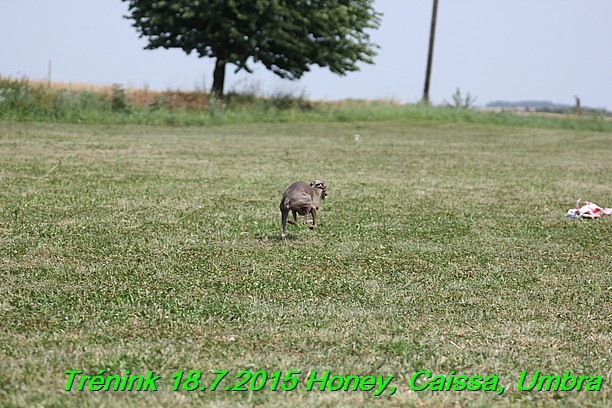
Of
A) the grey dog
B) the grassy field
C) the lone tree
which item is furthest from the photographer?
A: the lone tree

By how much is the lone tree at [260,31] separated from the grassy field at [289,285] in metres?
18.4

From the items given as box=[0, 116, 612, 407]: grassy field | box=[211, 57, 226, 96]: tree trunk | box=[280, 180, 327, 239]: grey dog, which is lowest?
box=[0, 116, 612, 407]: grassy field

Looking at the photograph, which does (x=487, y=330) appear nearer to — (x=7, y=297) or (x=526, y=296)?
(x=526, y=296)

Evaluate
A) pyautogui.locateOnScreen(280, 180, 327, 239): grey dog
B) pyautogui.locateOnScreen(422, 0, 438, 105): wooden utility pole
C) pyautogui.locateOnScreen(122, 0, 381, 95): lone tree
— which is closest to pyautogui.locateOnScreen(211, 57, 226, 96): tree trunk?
pyautogui.locateOnScreen(122, 0, 381, 95): lone tree

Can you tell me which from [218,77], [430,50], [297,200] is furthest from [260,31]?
[297,200]

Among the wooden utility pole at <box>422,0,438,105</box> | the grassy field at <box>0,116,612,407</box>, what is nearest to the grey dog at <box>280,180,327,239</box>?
the grassy field at <box>0,116,612,407</box>

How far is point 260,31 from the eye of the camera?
29.6 metres

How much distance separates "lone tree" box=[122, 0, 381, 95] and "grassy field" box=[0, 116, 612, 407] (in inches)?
723

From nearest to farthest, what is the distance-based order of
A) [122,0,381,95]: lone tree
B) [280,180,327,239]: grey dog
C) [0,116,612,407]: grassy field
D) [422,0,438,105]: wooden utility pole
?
[0,116,612,407]: grassy field, [280,180,327,239]: grey dog, [122,0,381,95]: lone tree, [422,0,438,105]: wooden utility pole

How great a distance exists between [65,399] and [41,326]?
3.49ft

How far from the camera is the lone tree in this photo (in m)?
28.6

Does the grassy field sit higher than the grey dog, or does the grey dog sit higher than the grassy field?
the grey dog

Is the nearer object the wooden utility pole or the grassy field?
the grassy field

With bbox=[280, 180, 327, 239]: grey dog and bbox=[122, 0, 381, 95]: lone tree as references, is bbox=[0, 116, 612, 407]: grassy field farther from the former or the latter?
bbox=[122, 0, 381, 95]: lone tree
